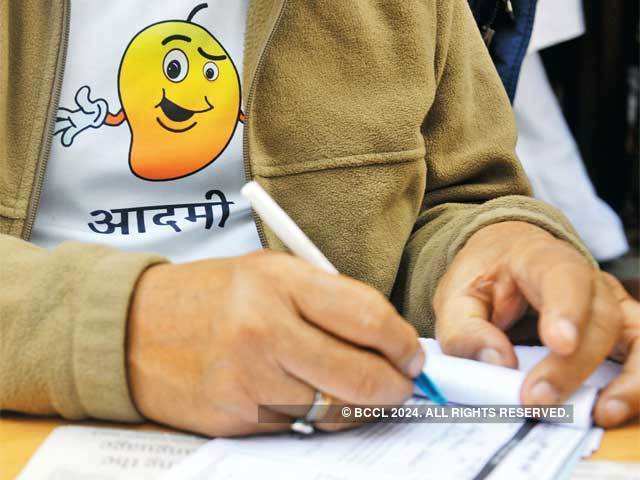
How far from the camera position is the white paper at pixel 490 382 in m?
0.53

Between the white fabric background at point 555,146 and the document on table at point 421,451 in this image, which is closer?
the document on table at point 421,451

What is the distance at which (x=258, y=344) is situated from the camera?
0.48m

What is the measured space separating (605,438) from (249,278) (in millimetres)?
245

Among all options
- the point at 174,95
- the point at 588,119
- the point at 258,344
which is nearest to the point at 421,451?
the point at 258,344

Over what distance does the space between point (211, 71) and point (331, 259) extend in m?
0.23

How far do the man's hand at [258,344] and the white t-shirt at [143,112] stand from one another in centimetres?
32

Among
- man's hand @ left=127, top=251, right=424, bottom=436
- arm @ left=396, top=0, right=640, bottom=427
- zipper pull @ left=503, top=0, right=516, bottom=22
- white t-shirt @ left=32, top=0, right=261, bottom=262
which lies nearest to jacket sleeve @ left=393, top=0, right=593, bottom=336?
arm @ left=396, top=0, right=640, bottom=427

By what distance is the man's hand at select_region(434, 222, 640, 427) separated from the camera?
511 mm

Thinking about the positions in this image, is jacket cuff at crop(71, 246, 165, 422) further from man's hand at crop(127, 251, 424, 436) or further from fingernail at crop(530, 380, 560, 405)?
fingernail at crop(530, 380, 560, 405)

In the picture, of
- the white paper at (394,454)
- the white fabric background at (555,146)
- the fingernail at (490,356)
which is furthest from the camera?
the white fabric background at (555,146)

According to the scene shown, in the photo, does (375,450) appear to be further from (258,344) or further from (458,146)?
(458,146)

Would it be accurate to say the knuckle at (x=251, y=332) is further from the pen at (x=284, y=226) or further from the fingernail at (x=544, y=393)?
the fingernail at (x=544, y=393)

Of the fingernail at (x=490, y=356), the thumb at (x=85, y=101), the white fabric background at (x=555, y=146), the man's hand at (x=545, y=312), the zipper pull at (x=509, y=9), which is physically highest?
the zipper pull at (x=509, y=9)

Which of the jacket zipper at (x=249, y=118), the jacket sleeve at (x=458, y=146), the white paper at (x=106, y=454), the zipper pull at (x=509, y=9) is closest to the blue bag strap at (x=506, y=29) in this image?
the zipper pull at (x=509, y=9)
